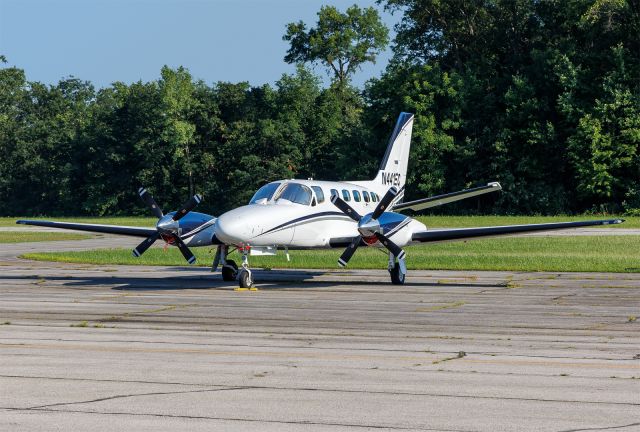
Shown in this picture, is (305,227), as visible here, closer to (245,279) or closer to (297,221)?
(297,221)

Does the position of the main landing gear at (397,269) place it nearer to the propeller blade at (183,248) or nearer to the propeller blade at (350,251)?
the propeller blade at (350,251)

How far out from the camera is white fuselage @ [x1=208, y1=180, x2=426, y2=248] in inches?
959

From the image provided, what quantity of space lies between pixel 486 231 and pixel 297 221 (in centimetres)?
527

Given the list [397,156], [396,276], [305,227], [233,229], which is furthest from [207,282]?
[397,156]

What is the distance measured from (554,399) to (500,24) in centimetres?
7590

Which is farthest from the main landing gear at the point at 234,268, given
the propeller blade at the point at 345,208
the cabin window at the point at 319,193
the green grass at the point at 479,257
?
the green grass at the point at 479,257

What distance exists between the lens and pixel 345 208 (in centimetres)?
2705

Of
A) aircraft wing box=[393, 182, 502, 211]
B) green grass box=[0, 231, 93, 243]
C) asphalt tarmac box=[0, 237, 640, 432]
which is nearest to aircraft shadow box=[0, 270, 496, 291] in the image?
asphalt tarmac box=[0, 237, 640, 432]

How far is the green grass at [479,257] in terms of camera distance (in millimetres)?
34281

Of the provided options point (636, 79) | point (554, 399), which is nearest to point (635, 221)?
point (636, 79)

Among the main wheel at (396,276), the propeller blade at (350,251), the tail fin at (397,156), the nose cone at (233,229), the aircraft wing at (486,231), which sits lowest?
the main wheel at (396,276)

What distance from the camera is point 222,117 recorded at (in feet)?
318

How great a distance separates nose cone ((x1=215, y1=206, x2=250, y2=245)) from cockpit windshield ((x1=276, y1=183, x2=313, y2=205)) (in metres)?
2.24

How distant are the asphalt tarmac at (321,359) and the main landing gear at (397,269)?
63.2 inches
